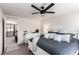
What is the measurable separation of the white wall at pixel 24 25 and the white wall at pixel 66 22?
4.64ft

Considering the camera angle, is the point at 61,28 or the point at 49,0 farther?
the point at 61,28

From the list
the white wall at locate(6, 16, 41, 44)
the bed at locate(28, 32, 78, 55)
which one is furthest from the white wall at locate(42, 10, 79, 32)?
the white wall at locate(6, 16, 41, 44)

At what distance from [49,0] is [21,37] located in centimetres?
437

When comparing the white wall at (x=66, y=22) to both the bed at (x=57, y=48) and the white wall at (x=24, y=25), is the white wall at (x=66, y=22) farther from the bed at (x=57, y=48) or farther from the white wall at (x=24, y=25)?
the white wall at (x=24, y=25)

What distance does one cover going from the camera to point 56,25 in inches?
167

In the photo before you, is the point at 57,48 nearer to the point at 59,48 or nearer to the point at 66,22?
the point at 59,48

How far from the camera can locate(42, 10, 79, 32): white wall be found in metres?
3.12

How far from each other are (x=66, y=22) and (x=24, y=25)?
121 inches

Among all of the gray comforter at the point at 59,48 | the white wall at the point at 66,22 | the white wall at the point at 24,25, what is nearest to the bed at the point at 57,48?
the gray comforter at the point at 59,48

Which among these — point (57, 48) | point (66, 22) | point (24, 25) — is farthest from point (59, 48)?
point (24, 25)

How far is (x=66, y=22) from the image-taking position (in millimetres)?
3561

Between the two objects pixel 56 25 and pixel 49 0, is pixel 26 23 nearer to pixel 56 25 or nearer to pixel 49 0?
pixel 56 25

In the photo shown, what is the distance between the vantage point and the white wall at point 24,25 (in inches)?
180
